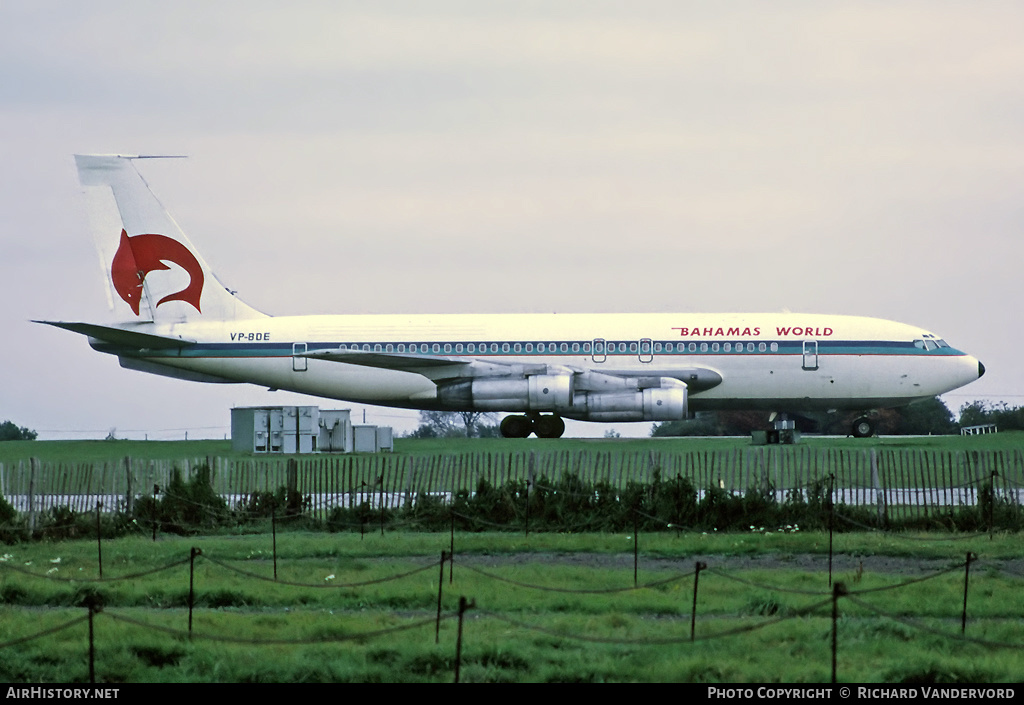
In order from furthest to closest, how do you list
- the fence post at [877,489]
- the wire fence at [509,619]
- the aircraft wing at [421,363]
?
the aircraft wing at [421,363], the fence post at [877,489], the wire fence at [509,619]

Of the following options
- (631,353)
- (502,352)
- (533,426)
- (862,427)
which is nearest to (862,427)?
(862,427)

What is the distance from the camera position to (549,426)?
43969mm

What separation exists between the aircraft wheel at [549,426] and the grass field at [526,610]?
21398mm

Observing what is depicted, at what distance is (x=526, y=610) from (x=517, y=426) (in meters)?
29.0

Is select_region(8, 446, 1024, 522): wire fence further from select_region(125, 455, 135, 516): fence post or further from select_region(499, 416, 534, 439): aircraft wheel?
select_region(499, 416, 534, 439): aircraft wheel

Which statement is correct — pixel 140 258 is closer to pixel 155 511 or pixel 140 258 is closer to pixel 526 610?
pixel 155 511

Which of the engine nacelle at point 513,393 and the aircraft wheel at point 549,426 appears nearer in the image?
the engine nacelle at point 513,393

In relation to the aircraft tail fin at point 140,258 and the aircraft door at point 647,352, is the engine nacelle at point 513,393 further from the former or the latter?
the aircraft tail fin at point 140,258

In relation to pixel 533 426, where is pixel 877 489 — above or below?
below

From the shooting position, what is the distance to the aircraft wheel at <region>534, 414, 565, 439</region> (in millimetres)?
44000

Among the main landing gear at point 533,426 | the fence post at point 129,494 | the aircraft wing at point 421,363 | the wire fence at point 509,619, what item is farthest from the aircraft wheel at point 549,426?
the wire fence at point 509,619

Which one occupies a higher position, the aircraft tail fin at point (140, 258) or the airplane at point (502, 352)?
the aircraft tail fin at point (140, 258)

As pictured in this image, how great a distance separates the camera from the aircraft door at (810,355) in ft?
139

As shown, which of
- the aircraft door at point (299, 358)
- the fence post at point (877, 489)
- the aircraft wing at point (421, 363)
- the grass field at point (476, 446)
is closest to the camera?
the fence post at point (877, 489)
